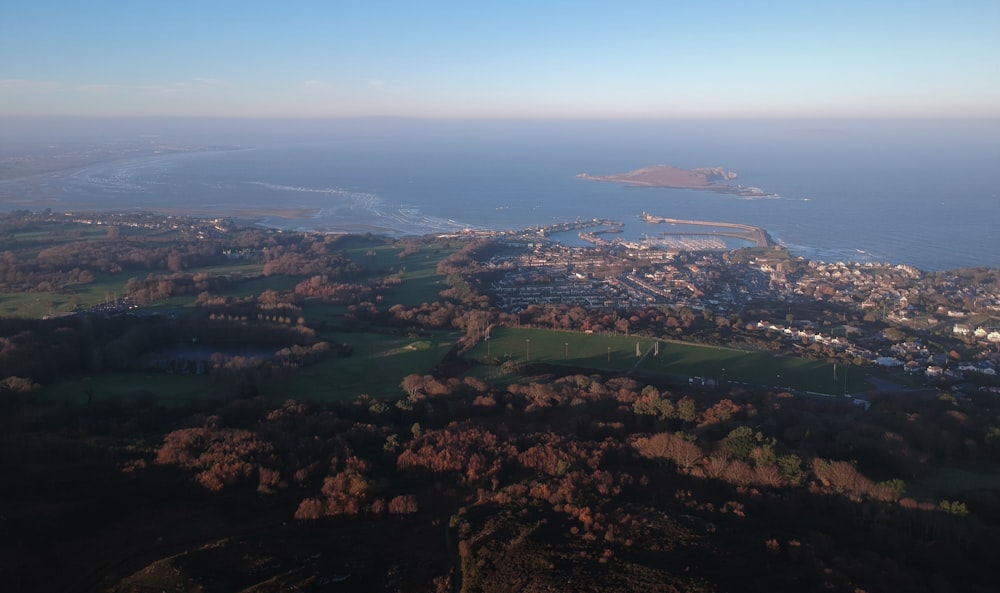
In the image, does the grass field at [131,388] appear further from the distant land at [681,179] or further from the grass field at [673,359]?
the distant land at [681,179]

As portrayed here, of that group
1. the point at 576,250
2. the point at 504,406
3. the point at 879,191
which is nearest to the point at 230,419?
the point at 504,406

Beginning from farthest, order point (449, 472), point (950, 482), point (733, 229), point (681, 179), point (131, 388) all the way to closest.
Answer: point (681, 179) → point (733, 229) → point (131, 388) → point (950, 482) → point (449, 472)

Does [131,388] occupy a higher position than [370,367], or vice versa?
Result: [131,388]

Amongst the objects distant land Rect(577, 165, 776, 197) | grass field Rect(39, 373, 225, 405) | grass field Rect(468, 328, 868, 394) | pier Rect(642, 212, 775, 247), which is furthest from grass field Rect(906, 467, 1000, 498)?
distant land Rect(577, 165, 776, 197)

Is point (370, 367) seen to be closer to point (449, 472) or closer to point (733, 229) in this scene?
point (449, 472)

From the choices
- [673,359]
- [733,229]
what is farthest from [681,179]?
[673,359]
